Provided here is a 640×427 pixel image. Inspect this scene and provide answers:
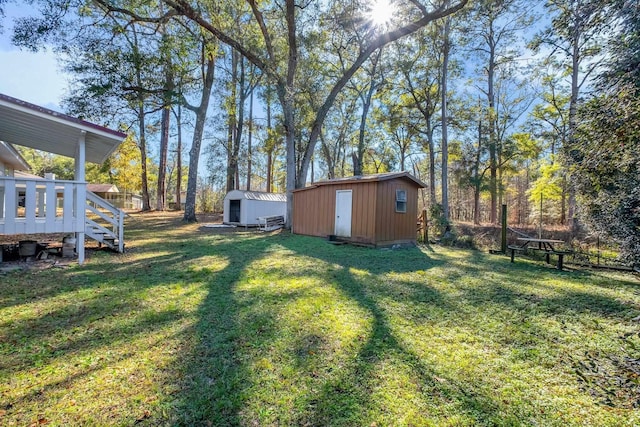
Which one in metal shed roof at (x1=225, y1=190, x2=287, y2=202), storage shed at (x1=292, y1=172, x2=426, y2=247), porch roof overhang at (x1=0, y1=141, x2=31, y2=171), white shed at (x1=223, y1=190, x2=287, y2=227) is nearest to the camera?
porch roof overhang at (x1=0, y1=141, x2=31, y2=171)

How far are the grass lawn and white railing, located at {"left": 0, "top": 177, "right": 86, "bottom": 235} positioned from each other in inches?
33.6

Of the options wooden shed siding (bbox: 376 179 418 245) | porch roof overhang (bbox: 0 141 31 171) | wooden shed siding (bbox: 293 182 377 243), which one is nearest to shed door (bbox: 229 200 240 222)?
wooden shed siding (bbox: 293 182 377 243)

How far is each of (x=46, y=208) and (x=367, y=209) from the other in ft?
25.1

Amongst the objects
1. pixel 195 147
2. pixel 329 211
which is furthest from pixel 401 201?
pixel 195 147

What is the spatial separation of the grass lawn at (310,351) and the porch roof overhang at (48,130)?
2620 mm

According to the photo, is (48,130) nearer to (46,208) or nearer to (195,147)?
(46,208)

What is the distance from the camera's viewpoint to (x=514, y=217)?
23.3 metres

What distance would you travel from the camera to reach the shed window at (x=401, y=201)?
991 cm

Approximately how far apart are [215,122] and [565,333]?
2172cm

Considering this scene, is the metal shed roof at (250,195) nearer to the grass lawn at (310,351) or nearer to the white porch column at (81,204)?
the white porch column at (81,204)

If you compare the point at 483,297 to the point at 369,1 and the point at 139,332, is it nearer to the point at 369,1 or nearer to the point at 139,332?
the point at 139,332

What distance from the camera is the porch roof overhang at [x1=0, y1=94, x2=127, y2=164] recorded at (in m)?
4.74

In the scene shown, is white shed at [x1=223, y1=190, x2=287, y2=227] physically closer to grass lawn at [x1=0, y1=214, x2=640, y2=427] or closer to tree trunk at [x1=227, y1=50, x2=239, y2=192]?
tree trunk at [x1=227, y1=50, x2=239, y2=192]

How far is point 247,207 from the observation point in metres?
14.5
